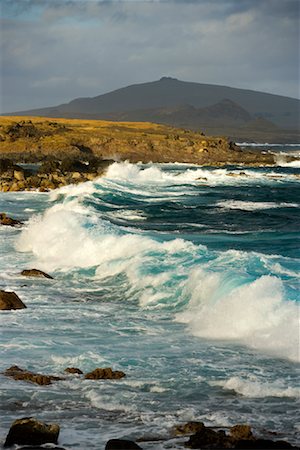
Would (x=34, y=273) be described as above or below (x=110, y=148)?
below

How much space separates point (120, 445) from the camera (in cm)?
941

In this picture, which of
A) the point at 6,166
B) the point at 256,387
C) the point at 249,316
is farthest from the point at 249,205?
the point at 256,387

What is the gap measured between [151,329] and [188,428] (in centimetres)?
621

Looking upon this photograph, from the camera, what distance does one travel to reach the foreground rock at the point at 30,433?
32.0ft

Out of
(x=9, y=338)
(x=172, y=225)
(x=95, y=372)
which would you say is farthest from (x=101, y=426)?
(x=172, y=225)

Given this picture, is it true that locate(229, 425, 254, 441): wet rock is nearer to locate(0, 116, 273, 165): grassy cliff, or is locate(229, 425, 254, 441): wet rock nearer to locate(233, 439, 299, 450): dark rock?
locate(233, 439, 299, 450): dark rock

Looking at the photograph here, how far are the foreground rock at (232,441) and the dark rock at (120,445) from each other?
73 centimetres

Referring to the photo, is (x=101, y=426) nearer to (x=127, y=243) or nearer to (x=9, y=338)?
(x=9, y=338)

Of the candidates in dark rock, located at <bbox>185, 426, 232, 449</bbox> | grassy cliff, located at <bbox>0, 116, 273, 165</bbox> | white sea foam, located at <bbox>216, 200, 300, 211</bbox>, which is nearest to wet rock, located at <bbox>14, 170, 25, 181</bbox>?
white sea foam, located at <bbox>216, 200, 300, 211</bbox>

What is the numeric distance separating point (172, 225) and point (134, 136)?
8348cm

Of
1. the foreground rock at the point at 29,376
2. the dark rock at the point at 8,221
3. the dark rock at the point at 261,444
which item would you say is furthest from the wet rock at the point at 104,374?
the dark rock at the point at 8,221

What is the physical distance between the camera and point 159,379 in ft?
42.2

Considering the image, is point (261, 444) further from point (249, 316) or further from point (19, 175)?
point (19, 175)

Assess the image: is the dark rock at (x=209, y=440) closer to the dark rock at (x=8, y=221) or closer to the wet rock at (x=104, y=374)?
the wet rock at (x=104, y=374)
